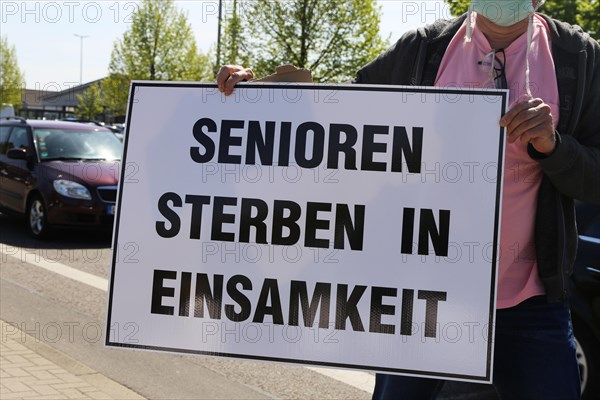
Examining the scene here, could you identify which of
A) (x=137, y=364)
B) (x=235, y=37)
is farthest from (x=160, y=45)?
(x=137, y=364)

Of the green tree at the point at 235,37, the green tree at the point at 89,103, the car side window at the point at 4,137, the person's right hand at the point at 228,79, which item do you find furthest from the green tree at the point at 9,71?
the person's right hand at the point at 228,79

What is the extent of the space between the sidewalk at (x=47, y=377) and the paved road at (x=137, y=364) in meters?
0.08

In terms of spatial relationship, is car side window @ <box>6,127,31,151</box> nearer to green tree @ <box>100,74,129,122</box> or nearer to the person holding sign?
the person holding sign

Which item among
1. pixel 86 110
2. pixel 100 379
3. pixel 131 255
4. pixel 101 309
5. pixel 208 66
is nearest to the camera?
pixel 131 255

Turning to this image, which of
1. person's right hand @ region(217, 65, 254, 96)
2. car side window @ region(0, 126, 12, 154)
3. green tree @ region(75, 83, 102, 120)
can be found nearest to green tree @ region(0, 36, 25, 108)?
green tree @ region(75, 83, 102, 120)

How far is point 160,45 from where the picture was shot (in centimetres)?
3734

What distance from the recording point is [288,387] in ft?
15.6

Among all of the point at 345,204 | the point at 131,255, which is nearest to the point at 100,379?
the point at 131,255

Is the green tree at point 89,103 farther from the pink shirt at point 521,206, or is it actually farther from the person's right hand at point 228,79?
the pink shirt at point 521,206

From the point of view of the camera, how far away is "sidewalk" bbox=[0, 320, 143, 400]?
4273 mm

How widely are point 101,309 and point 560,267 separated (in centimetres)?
503

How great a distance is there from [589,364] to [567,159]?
267 centimetres

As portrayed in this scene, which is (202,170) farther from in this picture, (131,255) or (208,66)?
(208,66)

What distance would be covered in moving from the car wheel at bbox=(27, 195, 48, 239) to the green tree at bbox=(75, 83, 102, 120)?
35.9 meters
